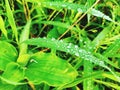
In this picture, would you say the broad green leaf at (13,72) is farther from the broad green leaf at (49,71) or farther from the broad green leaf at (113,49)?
the broad green leaf at (113,49)

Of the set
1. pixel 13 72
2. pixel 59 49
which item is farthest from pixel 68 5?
pixel 13 72

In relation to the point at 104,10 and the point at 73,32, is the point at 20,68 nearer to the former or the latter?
the point at 73,32

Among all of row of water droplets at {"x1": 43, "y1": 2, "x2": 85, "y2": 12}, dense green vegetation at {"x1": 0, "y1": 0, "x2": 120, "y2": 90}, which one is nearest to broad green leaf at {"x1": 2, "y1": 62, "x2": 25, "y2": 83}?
dense green vegetation at {"x1": 0, "y1": 0, "x2": 120, "y2": 90}

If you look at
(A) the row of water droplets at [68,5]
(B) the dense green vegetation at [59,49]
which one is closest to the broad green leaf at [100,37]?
(B) the dense green vegetation at [59,49]

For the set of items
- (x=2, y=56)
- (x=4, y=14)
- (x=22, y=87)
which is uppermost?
(x=4, y=14)

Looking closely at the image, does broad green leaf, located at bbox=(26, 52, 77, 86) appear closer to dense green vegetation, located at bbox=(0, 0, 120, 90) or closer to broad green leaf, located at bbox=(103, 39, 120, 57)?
dense green vegetation, located at bbox=(0, 0, 120, 90)

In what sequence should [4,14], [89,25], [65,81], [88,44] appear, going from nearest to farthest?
[65,81], [88,44], [4,14], [89,25]

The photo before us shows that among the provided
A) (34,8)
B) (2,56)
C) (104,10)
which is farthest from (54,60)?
(104,10)
